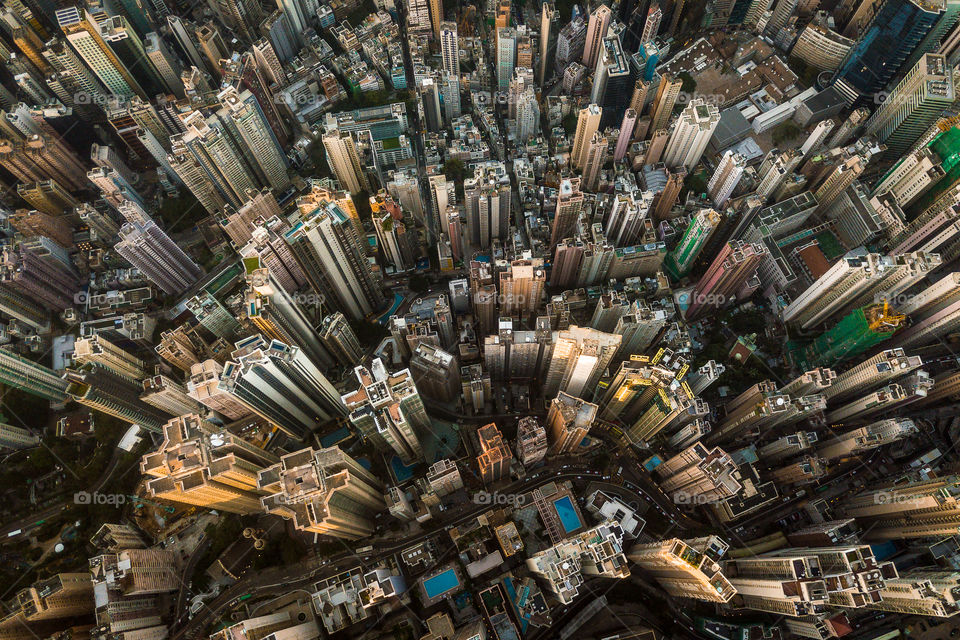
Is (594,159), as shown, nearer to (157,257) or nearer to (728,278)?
(728,278)

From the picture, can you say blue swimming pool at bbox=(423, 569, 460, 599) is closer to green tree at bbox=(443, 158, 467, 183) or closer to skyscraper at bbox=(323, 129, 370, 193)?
skyscraper at bbox=(323, 129, 370, 193)

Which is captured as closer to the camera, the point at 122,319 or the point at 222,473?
the point at 222,473

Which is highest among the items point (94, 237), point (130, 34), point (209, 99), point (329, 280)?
point (130, 34)

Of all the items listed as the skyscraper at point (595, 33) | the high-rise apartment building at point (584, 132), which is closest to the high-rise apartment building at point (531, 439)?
the high-rise apartment building at point (584, 132)

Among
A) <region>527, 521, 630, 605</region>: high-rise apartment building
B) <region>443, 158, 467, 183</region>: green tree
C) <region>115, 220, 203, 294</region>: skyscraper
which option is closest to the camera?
<region>527, 521, 630, 605</region>: high-rise apartment building

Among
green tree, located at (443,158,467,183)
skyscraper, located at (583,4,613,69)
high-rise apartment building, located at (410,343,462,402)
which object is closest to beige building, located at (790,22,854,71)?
skyscraper, located at (583,4,613,69)

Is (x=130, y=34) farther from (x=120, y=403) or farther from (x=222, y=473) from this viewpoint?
(x=222, y=473)

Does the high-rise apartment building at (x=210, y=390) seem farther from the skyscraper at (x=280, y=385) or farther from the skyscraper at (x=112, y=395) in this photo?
the skyscraper at (x=112, y=395)

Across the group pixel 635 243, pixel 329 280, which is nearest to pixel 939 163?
pixel 635 243
